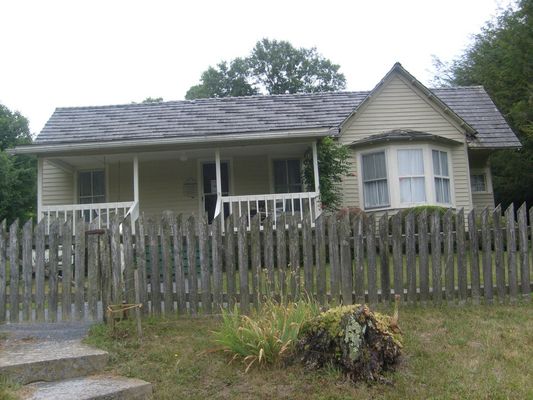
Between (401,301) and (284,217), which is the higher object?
(284,217)

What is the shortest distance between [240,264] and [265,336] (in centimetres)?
172

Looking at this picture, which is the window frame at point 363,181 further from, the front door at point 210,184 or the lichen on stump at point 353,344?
the lichen on stump at point 353,344

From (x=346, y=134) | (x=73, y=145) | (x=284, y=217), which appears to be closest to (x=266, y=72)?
(x=346, y=134)

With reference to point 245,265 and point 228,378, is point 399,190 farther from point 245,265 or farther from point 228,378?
point 228,378

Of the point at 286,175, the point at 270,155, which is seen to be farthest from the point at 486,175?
the point at 270,155

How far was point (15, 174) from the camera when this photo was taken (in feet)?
90.4

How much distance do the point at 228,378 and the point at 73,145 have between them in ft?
31.1

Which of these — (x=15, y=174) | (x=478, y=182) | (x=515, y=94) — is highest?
(x=515, y=94)

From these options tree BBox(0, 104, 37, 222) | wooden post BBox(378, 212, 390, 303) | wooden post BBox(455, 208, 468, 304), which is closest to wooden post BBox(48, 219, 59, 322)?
wooden post BBox(378, 212, 390, 303)

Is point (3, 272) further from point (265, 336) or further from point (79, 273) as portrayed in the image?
point (265, 336)

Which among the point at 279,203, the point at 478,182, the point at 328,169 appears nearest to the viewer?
the point at 279,203

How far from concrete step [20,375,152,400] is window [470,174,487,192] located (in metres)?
15.9

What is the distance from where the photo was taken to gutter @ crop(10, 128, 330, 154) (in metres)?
12.3

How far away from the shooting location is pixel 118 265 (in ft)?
20.1
